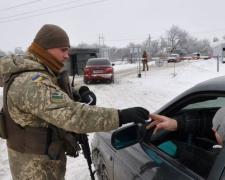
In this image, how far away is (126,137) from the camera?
184 cm

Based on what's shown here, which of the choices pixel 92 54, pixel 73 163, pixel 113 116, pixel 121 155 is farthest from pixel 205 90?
pixel 92 54

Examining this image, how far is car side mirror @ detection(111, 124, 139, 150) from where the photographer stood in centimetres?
179

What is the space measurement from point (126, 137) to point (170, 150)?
37 cm

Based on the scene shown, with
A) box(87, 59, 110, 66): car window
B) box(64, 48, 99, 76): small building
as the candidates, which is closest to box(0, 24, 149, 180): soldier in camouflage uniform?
box(87, 59, 110, 66): car window

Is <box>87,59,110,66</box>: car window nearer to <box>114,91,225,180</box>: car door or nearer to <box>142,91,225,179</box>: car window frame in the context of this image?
<box>114,91,225,180</box>: car door

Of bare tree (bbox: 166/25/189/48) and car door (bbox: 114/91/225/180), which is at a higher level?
bare tree (bbox: 166/25/189/48)

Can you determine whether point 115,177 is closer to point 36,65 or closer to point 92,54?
point 36,65

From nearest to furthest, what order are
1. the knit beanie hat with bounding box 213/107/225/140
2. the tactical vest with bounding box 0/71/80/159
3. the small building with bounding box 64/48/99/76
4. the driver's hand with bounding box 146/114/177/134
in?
the knit beanie hat with bounding box 213/107/225/140 < the tactical vest with bounding box 0/71/80/159 < the driver's hand with bounding box 146/114/177/134 < the small building with bounding box 64/48/99/76

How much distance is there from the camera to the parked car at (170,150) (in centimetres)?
144

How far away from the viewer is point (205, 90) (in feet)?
4.94

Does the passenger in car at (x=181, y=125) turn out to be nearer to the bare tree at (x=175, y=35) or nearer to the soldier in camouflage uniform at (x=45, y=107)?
the soldier in camouflage uniform at (x=45, y=107)

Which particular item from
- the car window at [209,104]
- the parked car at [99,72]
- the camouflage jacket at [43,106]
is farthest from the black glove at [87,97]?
the parked car at [99,72]

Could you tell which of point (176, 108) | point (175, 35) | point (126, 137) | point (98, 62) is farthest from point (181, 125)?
point (175, 35)

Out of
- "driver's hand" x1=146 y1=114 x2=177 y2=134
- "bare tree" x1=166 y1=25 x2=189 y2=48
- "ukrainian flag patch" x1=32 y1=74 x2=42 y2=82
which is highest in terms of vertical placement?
"bare tree" x1=166 y1=25 x2=189 y2=48
